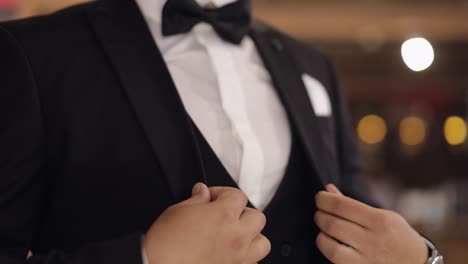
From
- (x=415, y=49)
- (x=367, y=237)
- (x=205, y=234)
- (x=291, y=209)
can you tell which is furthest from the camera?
(x=415, y=49)

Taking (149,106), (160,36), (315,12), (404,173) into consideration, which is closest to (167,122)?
(149,106)

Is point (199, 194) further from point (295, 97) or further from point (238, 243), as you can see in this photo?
point (295, 97)

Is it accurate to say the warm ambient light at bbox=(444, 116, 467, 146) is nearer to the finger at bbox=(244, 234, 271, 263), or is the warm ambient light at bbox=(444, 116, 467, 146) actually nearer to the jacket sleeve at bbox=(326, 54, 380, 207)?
the jacket sleeve at bbox=(326, 54, 380, 207)

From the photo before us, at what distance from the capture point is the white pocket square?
1.22 metres

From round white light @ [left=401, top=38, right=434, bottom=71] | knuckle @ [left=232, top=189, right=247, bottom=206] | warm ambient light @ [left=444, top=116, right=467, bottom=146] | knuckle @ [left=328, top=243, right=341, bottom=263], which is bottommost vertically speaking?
warm ambient light @ [left=444, top=116, right=467, bottom=146]

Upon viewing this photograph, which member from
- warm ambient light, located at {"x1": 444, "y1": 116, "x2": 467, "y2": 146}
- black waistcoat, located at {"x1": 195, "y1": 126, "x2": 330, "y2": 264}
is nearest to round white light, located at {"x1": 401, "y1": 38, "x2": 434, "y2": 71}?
warm ambient light, located at {"x1": 444, "y1": 116, "x2": 467, "y2": 146}

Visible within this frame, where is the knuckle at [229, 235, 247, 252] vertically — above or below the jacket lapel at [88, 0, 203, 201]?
below

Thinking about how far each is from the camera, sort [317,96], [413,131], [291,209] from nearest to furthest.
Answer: [291,209]
[317,96]
[413,131]

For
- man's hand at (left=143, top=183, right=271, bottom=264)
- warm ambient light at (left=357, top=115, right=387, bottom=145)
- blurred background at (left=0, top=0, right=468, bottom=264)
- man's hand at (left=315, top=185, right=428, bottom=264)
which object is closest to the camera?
man's hand at (left=143, top=183, right=271, bottom=264)

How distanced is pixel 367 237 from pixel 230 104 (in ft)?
1.05

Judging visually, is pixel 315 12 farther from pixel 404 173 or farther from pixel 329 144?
pixel 329 144

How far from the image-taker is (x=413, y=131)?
252 inches

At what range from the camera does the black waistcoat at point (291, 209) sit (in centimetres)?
99

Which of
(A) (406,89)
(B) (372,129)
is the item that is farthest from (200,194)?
(B) (372,129)
